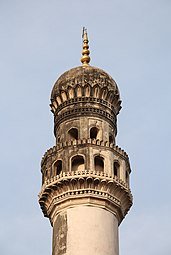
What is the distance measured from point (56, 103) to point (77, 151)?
3149 mm

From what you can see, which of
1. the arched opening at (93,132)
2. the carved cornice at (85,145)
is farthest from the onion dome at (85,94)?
the carved cornice at (85,145)

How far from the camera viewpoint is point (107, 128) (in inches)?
954

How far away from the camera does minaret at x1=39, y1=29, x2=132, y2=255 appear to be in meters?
21.4

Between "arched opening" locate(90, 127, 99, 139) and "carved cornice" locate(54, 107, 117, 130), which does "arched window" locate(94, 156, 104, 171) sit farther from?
"carved cornice" locate(54, 107, 117, 130)

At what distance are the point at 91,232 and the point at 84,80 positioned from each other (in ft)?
20.6

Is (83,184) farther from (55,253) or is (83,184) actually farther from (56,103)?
(56,103)

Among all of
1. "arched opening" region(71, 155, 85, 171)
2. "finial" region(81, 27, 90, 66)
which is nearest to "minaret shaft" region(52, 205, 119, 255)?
"arched opening" region(71, 155, 85, 171)

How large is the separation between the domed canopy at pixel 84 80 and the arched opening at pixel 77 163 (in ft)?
10.4

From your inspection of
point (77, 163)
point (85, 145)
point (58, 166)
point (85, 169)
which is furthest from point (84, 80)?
point (85, 169)

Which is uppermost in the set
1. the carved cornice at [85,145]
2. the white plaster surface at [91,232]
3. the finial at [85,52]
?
the finial at [85,52]

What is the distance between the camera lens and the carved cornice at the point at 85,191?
22000 millimetres

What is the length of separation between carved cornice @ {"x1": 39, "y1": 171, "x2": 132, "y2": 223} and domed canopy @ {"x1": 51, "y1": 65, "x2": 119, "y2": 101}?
161 inches

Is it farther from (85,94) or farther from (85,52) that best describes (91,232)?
(85,52)

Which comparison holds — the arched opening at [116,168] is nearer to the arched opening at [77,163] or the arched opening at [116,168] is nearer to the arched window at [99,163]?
the arched window at [99,163]
